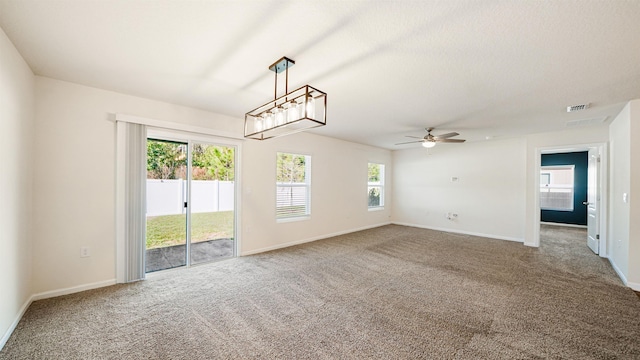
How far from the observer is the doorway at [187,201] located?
3625mm

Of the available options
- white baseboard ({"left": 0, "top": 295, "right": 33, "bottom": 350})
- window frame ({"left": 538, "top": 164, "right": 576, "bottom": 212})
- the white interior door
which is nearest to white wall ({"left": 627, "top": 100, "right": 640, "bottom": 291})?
the white interior door

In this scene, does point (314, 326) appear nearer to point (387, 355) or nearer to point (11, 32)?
point (387, 355)

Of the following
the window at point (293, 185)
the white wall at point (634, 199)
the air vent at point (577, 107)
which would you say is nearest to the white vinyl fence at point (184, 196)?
the window at point (293, 185)

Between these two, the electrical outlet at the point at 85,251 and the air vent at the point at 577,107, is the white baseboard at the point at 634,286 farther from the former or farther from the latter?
the electrical outlet at the point at 85,251

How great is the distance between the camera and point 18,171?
7.60ft

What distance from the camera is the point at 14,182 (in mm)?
2227

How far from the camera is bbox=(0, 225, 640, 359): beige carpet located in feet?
6.46

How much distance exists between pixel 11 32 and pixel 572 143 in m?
7.99

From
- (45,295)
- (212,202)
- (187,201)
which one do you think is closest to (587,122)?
(212,202)

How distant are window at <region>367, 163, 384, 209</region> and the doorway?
438 cm

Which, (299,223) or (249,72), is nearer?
(249,72)

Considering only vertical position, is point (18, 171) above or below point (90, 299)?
above

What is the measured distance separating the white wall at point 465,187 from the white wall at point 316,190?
592 mm

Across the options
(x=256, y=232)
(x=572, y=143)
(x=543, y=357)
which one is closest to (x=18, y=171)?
(x=256, y=232)
